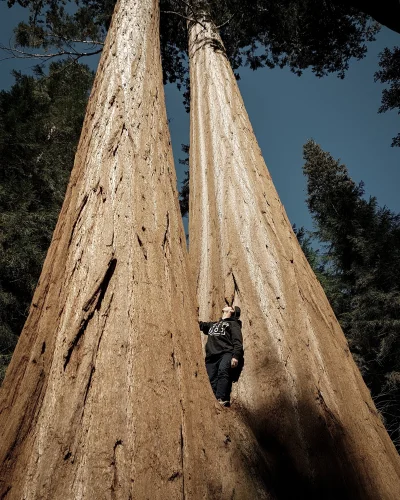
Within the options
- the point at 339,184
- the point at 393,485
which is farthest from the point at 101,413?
the point at 339,184

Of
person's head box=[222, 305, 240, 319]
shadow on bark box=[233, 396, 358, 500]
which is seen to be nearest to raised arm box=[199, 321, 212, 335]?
person's head box=[222, 305, 240, 319]

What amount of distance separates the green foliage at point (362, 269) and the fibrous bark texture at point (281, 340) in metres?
8.35

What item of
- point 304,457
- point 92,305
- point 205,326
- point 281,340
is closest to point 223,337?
point 205,326

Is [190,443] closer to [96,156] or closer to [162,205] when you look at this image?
[162,205]

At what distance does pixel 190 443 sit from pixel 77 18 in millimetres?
9238

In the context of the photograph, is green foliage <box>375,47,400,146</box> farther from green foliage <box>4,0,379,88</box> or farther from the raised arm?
the raised arm

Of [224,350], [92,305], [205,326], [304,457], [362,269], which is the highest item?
[362,269]

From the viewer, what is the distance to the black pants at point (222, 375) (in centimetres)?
176

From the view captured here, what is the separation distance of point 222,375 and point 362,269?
12.5 metres

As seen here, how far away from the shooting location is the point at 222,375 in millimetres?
1889

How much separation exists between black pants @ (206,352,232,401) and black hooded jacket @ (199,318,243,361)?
0.12 ft

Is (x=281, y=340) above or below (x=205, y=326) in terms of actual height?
below

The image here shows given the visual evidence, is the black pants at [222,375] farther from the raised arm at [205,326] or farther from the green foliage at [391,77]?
the green foliage at [391,77]

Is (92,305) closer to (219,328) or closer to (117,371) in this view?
(117,371)
